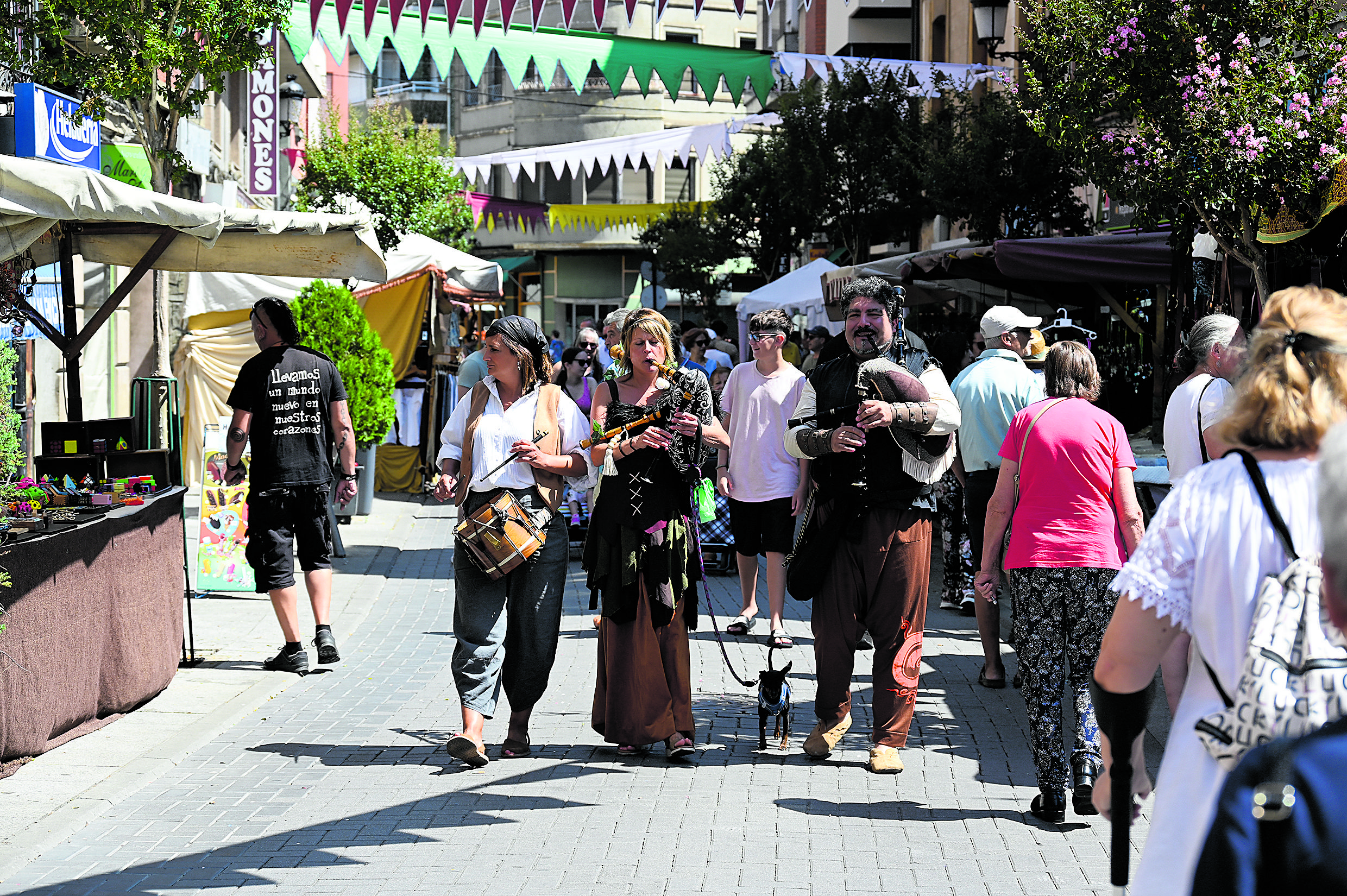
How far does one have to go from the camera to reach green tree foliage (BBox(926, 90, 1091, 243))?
16.1 meters

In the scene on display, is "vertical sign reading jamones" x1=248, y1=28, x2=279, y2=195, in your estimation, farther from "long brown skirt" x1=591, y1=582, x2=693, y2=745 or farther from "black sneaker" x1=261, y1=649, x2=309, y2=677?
"long brown skirt" x1=591, y1=582, x2=693, y2=745

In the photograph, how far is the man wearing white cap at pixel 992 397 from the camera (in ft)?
25.1

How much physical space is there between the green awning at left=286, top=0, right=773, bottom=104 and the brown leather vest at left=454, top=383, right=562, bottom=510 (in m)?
8.64

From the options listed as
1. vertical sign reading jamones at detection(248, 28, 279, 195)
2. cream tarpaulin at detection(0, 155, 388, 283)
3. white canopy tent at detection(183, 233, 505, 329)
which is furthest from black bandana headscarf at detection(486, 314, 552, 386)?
vertical sign reading jamones at detection(248, 28, 279, 195)

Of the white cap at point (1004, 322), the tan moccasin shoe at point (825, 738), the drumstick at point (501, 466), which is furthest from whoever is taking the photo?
the white cap at point (1004, 322)

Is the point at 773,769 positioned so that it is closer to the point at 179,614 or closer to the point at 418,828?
the point at 418,828

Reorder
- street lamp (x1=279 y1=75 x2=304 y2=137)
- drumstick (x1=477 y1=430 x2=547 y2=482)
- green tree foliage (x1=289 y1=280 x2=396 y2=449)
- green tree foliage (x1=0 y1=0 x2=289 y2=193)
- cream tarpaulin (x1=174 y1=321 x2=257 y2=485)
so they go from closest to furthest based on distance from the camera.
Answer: drumstick (x1=477 y1=430 x2=547 y2=482), green tree foliage (x1=0 y1=0 x2=289 y2=193), green tree foliage (x1=289 y1=280 x2=396 y2=449), cream tarpaulin (x1=174 y1=321 x2=257 y2=485), street lamp (x1=279 y1=75 x2=304 y2=137)

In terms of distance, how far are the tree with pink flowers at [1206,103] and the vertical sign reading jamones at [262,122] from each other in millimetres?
15107

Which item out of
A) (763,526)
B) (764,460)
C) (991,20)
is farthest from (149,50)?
(991,20)

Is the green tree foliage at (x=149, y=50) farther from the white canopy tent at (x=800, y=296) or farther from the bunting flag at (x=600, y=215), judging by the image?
the bunting flag at (x=600, y=215)

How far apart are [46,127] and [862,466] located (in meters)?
6.65

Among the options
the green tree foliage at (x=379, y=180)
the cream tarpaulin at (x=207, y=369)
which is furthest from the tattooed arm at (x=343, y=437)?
the green tree foliage at (x=379, y=180)

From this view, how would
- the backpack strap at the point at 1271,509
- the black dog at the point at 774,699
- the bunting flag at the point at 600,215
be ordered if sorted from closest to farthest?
the backpack strap at the point at 1271,509 → the black dog at the point at 774,699 → the bunting flag at the point at 600,215

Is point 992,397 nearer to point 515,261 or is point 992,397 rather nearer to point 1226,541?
point 1226,541
